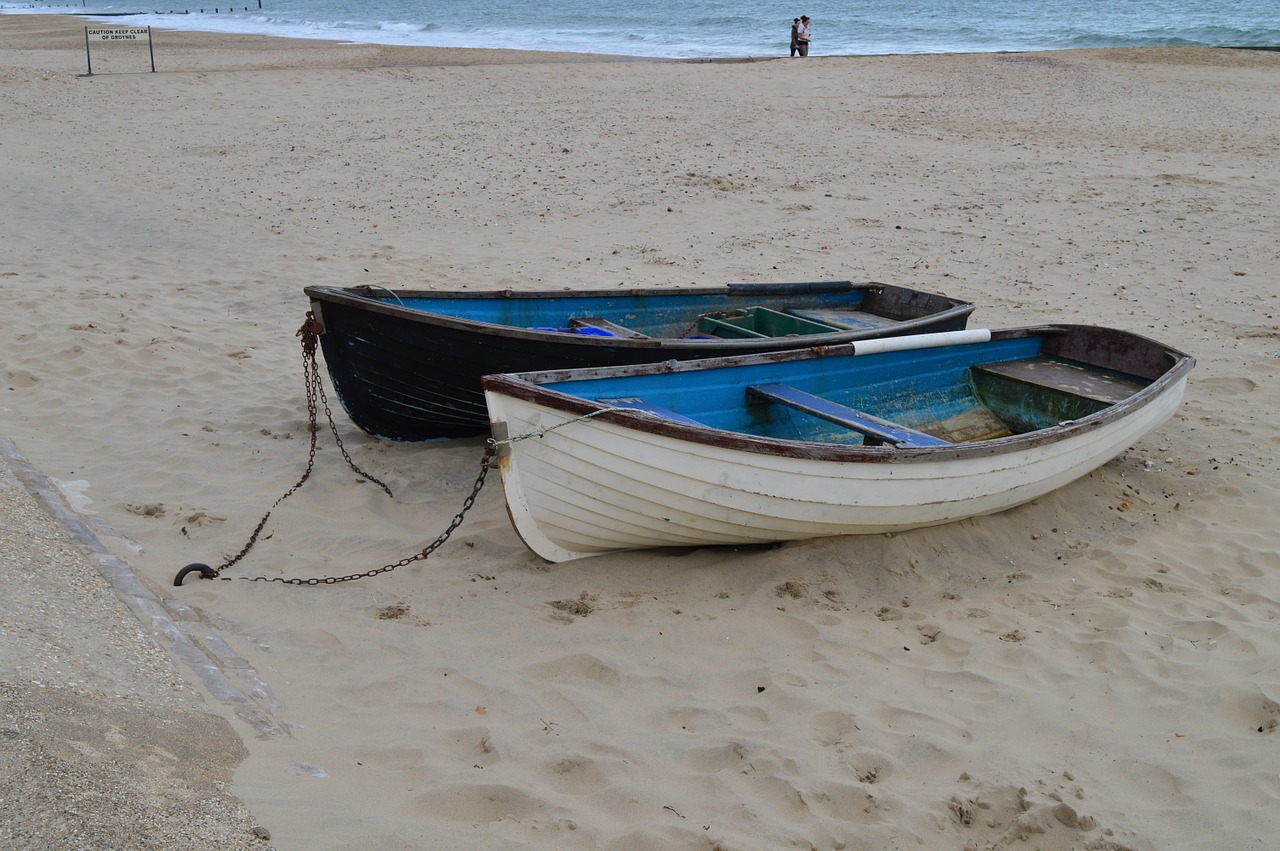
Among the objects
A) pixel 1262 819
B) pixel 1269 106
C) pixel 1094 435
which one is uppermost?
pixel 1269 106

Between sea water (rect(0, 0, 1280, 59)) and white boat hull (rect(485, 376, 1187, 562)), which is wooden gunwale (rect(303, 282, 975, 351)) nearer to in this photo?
white boat hull (rect(485, 376, 1187, 562))

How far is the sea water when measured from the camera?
32.0m

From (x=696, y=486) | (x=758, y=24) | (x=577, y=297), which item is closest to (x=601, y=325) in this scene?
(x=577, y=297)

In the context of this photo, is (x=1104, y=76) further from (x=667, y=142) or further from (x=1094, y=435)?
(x=1094, y=435)

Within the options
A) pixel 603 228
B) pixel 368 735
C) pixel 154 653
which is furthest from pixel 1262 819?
pixel 603 228

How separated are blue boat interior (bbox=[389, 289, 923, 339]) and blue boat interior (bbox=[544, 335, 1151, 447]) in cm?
64

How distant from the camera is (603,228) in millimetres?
10977

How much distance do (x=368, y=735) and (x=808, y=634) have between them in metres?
1.83

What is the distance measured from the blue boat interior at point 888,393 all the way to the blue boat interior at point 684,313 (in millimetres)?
645

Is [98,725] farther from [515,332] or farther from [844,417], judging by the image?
[844,417]

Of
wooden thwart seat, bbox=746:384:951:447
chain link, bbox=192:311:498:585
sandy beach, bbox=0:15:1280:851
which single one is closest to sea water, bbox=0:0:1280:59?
sandy beach, bbox=0:15:1280:851

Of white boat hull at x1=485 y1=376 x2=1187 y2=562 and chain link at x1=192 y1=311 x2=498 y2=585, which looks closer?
Result: white boat hull at x1=485 y1=376 x2=1187 y2=562

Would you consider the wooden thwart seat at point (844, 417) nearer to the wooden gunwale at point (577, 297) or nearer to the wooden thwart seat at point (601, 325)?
the wooden gunwale at point (577, 297)

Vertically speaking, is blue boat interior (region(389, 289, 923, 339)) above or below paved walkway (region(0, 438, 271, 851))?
above
